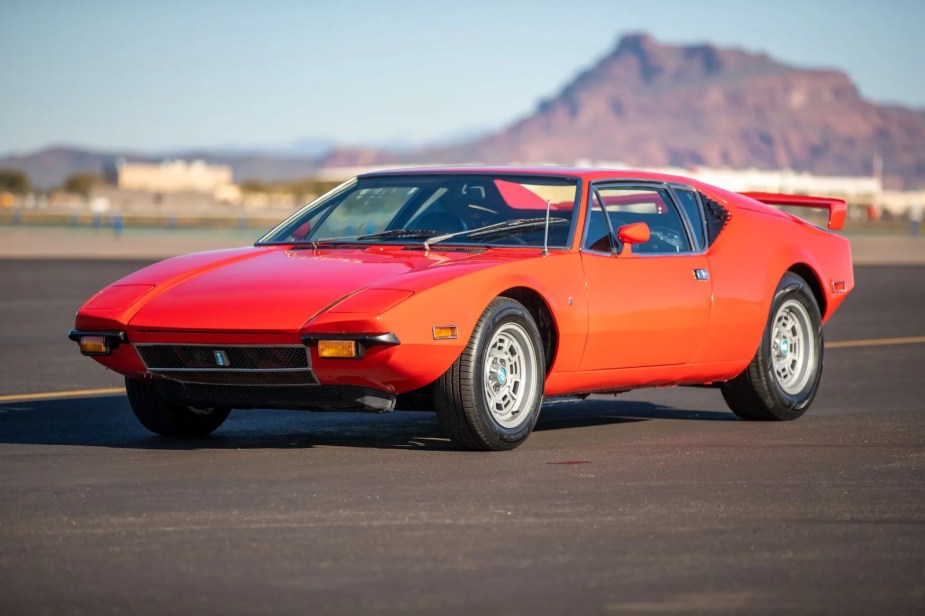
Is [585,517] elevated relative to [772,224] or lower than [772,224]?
lower

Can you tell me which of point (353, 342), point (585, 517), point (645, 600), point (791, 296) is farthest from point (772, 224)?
point (645, 600)

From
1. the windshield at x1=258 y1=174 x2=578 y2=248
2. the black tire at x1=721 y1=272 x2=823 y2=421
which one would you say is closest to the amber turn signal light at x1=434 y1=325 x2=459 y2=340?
the windshield at x1=258 y1=174 x2=578 y2=248

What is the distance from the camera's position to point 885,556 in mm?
5230

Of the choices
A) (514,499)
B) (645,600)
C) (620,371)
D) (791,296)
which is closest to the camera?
(645,600)

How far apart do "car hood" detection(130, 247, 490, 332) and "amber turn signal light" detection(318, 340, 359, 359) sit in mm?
163

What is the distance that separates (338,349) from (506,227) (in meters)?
1.61

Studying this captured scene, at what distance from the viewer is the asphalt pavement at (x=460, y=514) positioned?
4652mm

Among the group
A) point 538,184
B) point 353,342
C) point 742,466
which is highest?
point 538,184

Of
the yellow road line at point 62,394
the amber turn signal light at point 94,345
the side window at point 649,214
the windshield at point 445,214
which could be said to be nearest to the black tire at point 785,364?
the side window at point 649,214

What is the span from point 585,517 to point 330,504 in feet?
3.22

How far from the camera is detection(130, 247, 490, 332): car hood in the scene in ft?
24.1

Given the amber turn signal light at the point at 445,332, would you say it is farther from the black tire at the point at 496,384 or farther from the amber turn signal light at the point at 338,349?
the amber turn signal light at the point at 338,349

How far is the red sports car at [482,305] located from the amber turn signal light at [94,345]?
15 millimetres

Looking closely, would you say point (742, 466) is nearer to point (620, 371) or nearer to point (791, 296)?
point (620, 371)
